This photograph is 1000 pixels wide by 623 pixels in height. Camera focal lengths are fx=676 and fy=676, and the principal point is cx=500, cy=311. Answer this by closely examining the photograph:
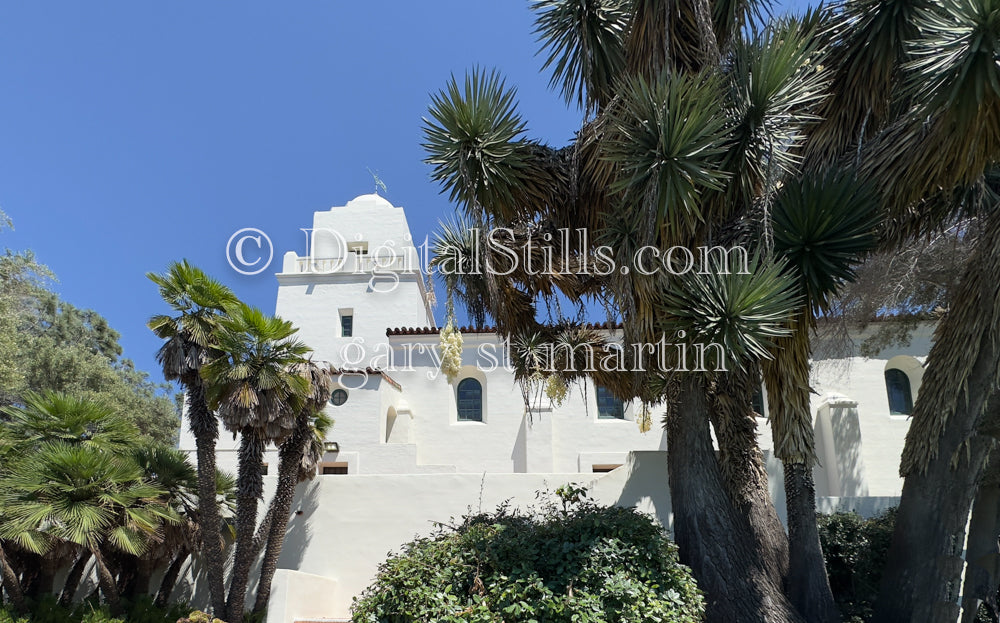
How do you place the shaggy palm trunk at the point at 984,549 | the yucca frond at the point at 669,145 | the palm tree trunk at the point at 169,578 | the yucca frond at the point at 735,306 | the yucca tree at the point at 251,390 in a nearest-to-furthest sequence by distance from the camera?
the yucca frond at the point at 735,306
the yucca frond at the point at 669,145
the shaggy palm trunk at the point at 984,549
the yucca tree at the point at 251,390
the palm tree trunk at the point at 169,578

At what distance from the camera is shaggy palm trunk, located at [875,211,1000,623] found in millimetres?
8281

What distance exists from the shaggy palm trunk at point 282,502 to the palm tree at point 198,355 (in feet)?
2.63

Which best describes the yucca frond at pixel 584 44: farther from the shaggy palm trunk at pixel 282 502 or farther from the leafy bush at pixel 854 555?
the leafy bush at pixel 854 555

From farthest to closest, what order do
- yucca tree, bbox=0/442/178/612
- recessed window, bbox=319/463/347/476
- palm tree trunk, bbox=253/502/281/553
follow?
recessed window, bbox=319/463/347/476 → palm tree trunk, bbox=253/502/281/553 → yucca tree, bbox=0/442/178/612

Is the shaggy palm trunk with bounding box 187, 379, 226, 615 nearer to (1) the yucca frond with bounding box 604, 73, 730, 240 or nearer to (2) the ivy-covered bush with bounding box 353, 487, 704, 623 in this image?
(2) the ivy-covered bush with bounding box 353, 487, 704, 623

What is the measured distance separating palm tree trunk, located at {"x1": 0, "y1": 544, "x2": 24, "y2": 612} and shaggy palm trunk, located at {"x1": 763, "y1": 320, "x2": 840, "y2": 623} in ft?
40.9

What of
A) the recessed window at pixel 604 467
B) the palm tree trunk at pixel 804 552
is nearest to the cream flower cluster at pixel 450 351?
the palm tree trunk at pixel 804 552

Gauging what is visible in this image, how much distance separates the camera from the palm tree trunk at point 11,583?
37.6 ft

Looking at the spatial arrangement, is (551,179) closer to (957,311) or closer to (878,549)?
(957,311)

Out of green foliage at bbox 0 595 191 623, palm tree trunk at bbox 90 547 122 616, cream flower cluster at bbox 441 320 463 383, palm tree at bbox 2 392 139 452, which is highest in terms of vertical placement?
cream flower cluster at bbox 441 320 463 383

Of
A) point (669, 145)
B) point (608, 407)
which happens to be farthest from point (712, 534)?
point (608, 407)

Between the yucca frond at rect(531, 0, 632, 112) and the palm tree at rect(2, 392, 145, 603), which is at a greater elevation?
the yucca frond at rect(531, 0, 632, 112)

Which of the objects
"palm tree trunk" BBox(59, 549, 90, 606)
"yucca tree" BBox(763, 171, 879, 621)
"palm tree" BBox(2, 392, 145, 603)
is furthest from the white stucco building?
"yucca tree" BBox(763, 171, 879, 621)

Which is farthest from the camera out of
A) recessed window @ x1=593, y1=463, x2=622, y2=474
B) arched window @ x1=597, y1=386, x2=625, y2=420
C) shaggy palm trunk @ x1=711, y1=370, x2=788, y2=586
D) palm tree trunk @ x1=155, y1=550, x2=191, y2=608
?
arched window @ x1=597, y1=386, x2=625, y2=420
